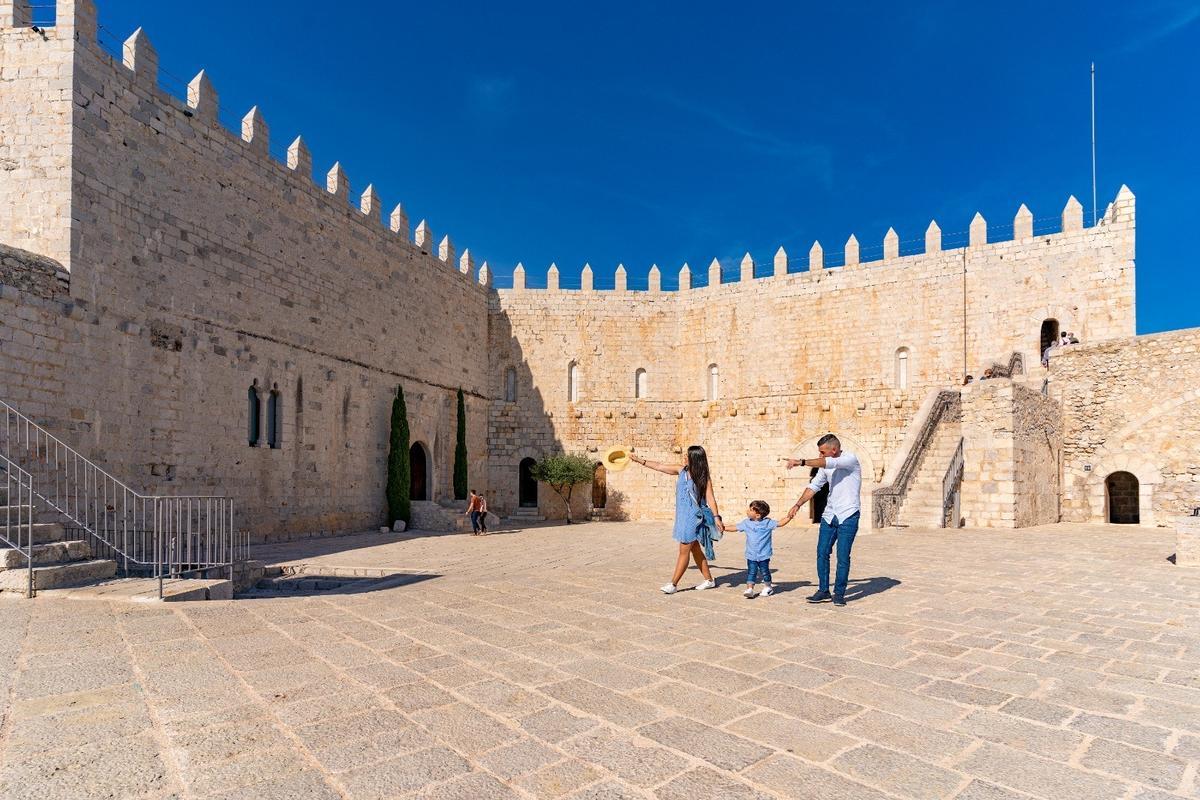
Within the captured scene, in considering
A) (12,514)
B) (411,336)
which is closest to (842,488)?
(12,514)

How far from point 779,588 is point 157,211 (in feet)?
40.2

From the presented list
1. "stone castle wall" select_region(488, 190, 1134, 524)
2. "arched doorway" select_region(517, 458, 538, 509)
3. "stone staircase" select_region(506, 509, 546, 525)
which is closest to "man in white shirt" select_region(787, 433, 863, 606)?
"stone castle wall" select_region(488, 190, 1134, 524)

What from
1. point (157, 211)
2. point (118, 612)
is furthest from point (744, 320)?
point (118, 612)

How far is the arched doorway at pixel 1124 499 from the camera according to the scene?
63.1 ft

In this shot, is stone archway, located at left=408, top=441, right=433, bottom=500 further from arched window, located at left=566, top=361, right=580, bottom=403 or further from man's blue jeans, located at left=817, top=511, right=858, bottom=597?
man's blue jeans, located at left=817, top=511, right=858, bottom=597

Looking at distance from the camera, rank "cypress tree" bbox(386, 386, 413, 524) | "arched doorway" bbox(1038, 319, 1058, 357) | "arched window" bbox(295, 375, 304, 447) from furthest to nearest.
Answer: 1. "arched doorway" bbox(1038, 319, 1058, 357)
2. "cypress tree" bbox(386, 386, 413, 524)
3. "arched window" bbox(295, 375, 304, 447)

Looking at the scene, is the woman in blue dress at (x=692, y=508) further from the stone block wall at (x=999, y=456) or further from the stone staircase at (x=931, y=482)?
the stone block wall at (x=999, y=456)

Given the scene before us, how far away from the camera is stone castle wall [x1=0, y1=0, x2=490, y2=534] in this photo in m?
10.7

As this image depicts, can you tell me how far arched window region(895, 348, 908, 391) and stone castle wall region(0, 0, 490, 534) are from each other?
1466cm

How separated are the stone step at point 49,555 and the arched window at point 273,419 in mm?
7745

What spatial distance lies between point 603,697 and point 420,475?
1851cm

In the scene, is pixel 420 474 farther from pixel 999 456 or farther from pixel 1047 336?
pixel 1047 336

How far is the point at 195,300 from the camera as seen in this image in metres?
13.0

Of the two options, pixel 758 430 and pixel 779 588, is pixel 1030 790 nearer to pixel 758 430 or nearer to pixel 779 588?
pixel 779 588
